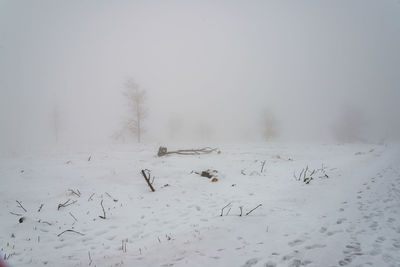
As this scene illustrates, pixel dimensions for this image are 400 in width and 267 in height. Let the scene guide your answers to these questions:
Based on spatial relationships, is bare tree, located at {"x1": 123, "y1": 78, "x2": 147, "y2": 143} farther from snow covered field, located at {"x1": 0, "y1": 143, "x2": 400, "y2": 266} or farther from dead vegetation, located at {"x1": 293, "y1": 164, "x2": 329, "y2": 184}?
dead vegetation, located at {"x1": 293, "y1": 164, "x2": 329, "y2": 184}

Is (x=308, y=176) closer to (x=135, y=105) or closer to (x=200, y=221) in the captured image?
(x=200, y=221)

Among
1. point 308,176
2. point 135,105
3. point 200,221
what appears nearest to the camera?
point 200,221

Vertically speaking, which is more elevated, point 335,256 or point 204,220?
point 335,256

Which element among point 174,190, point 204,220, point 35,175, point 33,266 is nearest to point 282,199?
point 204,220

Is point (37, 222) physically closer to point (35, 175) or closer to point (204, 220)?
point (204, 220)

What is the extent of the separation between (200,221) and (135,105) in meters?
23.9

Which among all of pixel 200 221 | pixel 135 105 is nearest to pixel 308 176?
pixel 200 221

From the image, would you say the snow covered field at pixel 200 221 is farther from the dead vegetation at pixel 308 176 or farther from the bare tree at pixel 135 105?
the bare tree at pixel 135 105

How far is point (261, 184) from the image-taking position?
7832 mm

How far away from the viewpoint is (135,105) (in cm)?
2612

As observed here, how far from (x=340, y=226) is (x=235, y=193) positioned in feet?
10.8

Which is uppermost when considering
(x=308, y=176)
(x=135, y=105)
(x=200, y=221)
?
(x=135, y=105)

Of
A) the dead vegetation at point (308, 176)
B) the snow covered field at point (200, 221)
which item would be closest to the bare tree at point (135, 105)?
the snow covered field at point (200, 221)

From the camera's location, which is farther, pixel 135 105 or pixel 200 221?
pixel 135 105
